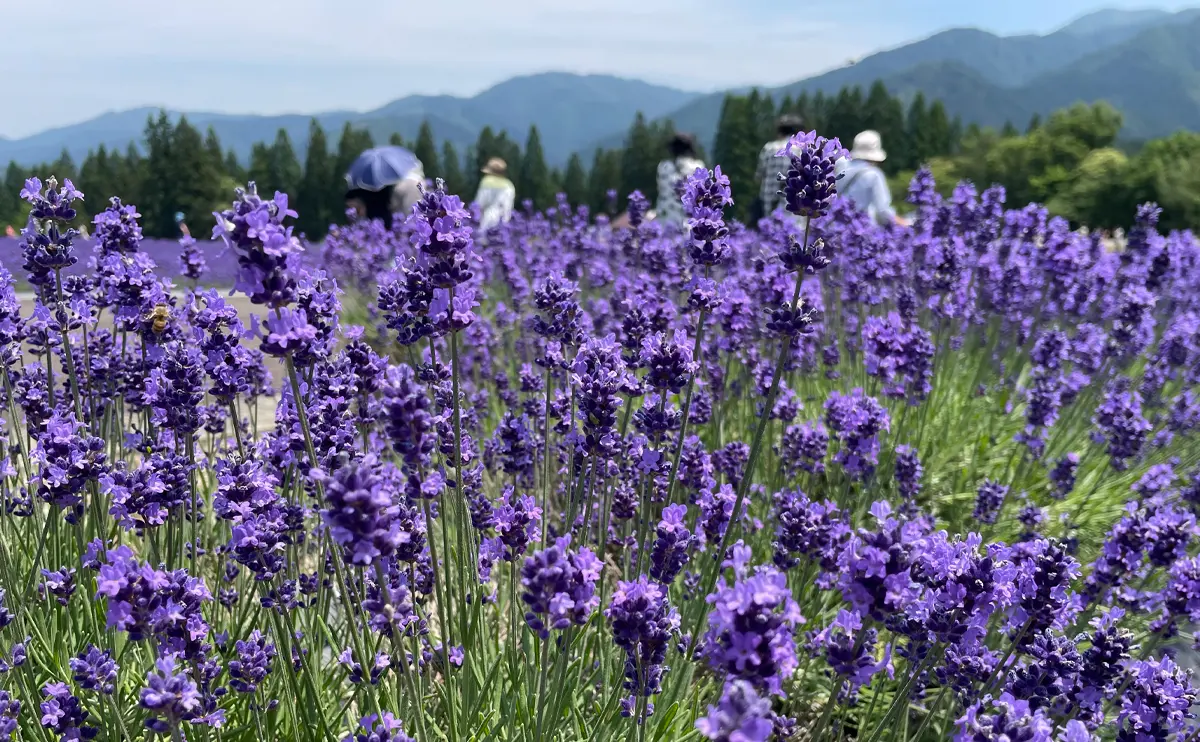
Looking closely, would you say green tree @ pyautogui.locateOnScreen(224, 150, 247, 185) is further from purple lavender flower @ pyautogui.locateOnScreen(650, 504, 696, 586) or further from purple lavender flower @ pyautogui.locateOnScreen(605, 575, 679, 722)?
purple lavender flower @ pyautogui.locateOnScreen(605, 575, 679, 722)

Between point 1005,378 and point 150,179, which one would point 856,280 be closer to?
point 1005,378

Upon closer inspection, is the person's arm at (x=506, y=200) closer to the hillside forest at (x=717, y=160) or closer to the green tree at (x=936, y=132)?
the hillside forest at (x=717, y=160)

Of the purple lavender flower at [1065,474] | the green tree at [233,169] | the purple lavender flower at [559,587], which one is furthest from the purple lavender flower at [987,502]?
the green tree at [233,169]

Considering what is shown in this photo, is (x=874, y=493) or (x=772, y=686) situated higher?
(x=772, y=686)

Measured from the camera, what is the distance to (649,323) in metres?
3.32

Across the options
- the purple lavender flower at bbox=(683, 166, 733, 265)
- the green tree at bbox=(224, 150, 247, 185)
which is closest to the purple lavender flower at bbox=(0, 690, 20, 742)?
the purple lavender flower at bbox=(683, 166, 733, 265)

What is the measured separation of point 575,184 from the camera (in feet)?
208

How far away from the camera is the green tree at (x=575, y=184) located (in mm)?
62688

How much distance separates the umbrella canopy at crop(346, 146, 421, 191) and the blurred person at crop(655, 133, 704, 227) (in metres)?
4.87

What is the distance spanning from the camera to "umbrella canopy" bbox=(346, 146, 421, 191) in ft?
47.1

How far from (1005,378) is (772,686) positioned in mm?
6722

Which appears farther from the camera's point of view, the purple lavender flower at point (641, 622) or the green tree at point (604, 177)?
the green tree at point (604, 177)

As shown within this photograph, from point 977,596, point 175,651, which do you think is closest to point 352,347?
point 175,651

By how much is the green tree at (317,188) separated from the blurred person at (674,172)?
166 ft
